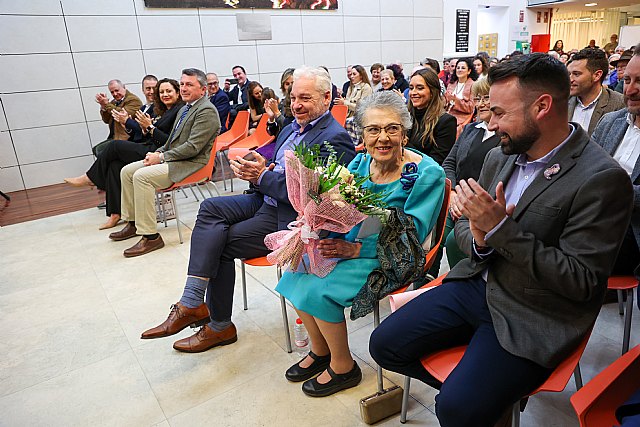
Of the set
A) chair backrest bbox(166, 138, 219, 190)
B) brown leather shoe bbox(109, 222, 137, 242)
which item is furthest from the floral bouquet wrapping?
brown leather shoe bbox(109, 222, 137, 242)

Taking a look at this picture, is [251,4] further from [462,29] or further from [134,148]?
[462,29]

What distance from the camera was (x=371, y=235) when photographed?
195cm

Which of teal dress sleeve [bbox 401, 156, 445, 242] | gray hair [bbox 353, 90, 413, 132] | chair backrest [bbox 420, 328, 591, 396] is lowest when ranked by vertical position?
chair backrest [bbox 420, 328, 591, 396]

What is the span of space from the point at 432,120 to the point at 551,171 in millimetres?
1870

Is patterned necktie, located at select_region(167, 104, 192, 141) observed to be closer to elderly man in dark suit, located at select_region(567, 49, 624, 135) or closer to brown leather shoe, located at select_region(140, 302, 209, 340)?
brown leather shoe, located at select_region(140, 302, 209, 340)

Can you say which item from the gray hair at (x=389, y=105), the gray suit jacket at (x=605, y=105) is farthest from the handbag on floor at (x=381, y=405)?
the gray suit jacket at (x=605, y=105)

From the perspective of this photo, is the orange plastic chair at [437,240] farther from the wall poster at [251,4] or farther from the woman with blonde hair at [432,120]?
the wall poster at [251,4]

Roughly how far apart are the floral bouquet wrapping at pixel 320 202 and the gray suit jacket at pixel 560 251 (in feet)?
1.85

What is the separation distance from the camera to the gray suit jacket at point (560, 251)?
127 cm

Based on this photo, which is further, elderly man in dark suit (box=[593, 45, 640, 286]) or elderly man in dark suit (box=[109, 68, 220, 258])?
elderly man in dark suit (box=[109, 68, 220, 258])

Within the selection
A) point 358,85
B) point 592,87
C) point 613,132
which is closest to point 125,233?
point 613,132

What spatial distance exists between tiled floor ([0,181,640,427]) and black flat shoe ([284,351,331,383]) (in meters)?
0.04

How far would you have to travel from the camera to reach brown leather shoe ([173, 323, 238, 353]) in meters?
2.52

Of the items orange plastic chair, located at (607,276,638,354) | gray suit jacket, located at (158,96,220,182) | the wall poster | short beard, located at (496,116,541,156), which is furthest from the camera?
the wall poster
